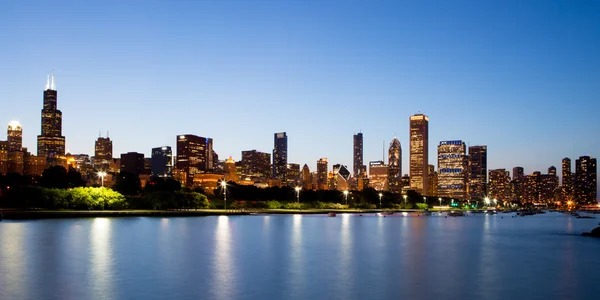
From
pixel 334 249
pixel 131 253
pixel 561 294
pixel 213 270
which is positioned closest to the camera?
pixel 561 294

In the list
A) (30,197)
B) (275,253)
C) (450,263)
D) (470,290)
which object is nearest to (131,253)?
(275,253)

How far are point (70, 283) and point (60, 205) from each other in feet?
416

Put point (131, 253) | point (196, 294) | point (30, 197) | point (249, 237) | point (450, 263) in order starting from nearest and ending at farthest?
point (196, 294) → point (450, 263) → point (131, 253) → point (249, 237) → point (30, 197)

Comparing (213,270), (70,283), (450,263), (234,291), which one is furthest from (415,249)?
(70,283)

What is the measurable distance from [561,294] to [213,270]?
24.0 metres

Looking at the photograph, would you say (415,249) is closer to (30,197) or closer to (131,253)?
(131,253)

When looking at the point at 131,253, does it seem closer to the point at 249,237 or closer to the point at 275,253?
the point at 275,253

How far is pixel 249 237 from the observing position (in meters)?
84.1

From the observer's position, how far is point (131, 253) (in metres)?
58.5

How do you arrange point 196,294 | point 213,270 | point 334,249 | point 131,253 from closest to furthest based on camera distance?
point 196,294 → point 213,270 → point 131,253 → point 334,249

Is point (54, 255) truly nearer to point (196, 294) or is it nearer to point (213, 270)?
point (213, 270)

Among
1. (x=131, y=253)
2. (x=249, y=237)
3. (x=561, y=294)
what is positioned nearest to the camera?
(x=561, y=294)

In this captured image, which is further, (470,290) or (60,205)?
(60,205)

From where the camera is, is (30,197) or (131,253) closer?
(131,253)
